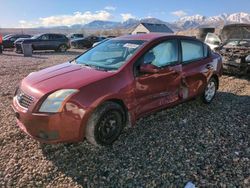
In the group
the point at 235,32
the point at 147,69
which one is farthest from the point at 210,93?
the point at 235,32

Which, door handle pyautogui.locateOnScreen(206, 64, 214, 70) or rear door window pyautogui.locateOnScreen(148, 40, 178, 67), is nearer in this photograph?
rear door window pyautogui.locateOnScreen(148, 40, 178, 67)

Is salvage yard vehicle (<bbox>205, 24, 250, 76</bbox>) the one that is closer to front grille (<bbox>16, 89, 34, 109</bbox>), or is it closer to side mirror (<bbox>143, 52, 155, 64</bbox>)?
side mirror (<bbox>143, 52, 155, 64</bbox>)

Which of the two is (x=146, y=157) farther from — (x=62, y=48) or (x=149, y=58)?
(x=62, y=48)

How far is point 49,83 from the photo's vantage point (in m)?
3.87

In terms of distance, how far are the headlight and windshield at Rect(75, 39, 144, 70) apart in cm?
90

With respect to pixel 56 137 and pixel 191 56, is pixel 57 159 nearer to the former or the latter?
pixel 56 137

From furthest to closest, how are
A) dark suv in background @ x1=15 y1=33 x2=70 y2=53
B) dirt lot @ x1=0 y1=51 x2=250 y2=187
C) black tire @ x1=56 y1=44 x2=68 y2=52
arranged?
black tire @ x1=56 y1=44 x2=68 y2=52 → dark suv in background @ x1=15 y1=33 x2=70 y2=53 → dirt lot @ x1=0 y1=51 x2=250 y2=187

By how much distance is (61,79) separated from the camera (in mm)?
3973

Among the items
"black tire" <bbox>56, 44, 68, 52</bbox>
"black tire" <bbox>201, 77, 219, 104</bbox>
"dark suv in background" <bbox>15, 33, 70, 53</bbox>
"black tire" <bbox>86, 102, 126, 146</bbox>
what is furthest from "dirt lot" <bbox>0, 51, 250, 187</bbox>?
"black tire" <bbox>56, 44, 68, 52</bbox>

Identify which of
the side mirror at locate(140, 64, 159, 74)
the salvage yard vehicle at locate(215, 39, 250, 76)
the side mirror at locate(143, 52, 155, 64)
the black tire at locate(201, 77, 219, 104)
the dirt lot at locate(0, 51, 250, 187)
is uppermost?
the side mirror at locate(143, 52, 155, 64)

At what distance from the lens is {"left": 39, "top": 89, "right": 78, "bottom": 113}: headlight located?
3.54m

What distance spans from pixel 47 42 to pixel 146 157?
811 inches

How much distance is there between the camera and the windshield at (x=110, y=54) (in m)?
4.41

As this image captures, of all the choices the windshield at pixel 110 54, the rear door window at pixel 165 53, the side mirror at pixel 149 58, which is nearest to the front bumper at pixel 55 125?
the windshield at pixel 110 54
